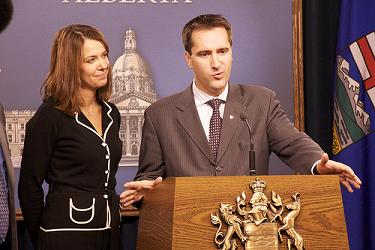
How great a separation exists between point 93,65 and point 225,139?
0.68 m

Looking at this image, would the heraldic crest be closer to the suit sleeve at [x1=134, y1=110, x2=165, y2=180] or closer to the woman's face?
the suit sleeve at [x1=134, y1=110, x2=165, y2=180]

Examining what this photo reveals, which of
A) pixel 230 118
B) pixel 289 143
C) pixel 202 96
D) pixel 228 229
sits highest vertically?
pixel 202 96

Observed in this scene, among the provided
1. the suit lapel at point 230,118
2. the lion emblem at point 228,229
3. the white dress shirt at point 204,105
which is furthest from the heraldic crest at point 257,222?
the white dress shirt at point 204,105

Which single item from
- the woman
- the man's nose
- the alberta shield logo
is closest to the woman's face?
the woman

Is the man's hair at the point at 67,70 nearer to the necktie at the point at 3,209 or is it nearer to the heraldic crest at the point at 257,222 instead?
the necktie at the point at 3,209

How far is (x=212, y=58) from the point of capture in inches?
125

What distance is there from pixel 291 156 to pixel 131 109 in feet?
5.45

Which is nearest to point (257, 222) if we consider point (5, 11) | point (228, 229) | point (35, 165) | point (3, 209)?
point (228, 229)

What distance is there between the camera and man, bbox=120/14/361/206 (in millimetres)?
3018

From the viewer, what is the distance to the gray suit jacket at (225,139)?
3.01 m

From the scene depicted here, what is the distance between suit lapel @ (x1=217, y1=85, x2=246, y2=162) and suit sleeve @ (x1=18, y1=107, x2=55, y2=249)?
2.40 ft

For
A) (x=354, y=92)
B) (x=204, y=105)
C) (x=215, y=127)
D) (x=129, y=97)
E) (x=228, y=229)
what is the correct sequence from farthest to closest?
(x=129, y=97) < (x=354, y=92) < (x=204, y=105) < (x=215, y=127) < (x=228, y=229)

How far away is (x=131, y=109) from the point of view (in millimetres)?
4512

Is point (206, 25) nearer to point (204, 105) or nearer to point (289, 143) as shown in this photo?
point (204, 105)
